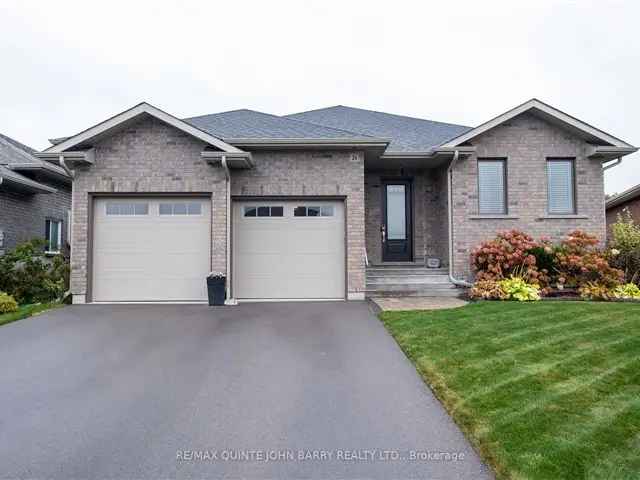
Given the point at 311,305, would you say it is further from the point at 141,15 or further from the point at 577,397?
the point at 141,15

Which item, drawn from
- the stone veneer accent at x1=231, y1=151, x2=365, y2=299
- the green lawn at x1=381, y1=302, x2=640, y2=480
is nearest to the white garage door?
the stone veneer accent at x1=231, y1=151, x2=365, y2=299

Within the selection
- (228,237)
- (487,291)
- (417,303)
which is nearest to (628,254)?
(487,291)

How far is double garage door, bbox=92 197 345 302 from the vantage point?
978cm

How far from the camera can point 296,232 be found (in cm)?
1021

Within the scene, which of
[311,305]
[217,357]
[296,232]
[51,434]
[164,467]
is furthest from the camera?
[296,232]

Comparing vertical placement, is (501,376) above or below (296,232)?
below

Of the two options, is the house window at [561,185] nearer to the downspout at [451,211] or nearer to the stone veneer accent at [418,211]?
the downspout at [451,211]

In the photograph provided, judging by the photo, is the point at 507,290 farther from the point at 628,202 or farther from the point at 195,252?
the point at 628,202

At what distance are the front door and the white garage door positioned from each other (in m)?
5.18

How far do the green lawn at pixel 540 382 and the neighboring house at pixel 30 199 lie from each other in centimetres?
1095

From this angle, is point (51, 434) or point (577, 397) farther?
point (577, 397)

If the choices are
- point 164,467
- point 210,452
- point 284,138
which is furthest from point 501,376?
point 284,138

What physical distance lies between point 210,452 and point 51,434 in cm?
142

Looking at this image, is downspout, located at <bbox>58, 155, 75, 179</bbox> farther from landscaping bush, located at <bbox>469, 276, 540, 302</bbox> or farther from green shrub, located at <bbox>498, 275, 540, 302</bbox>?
green shrub, located at <bbox>498, 275, 540, 302</bbox>
